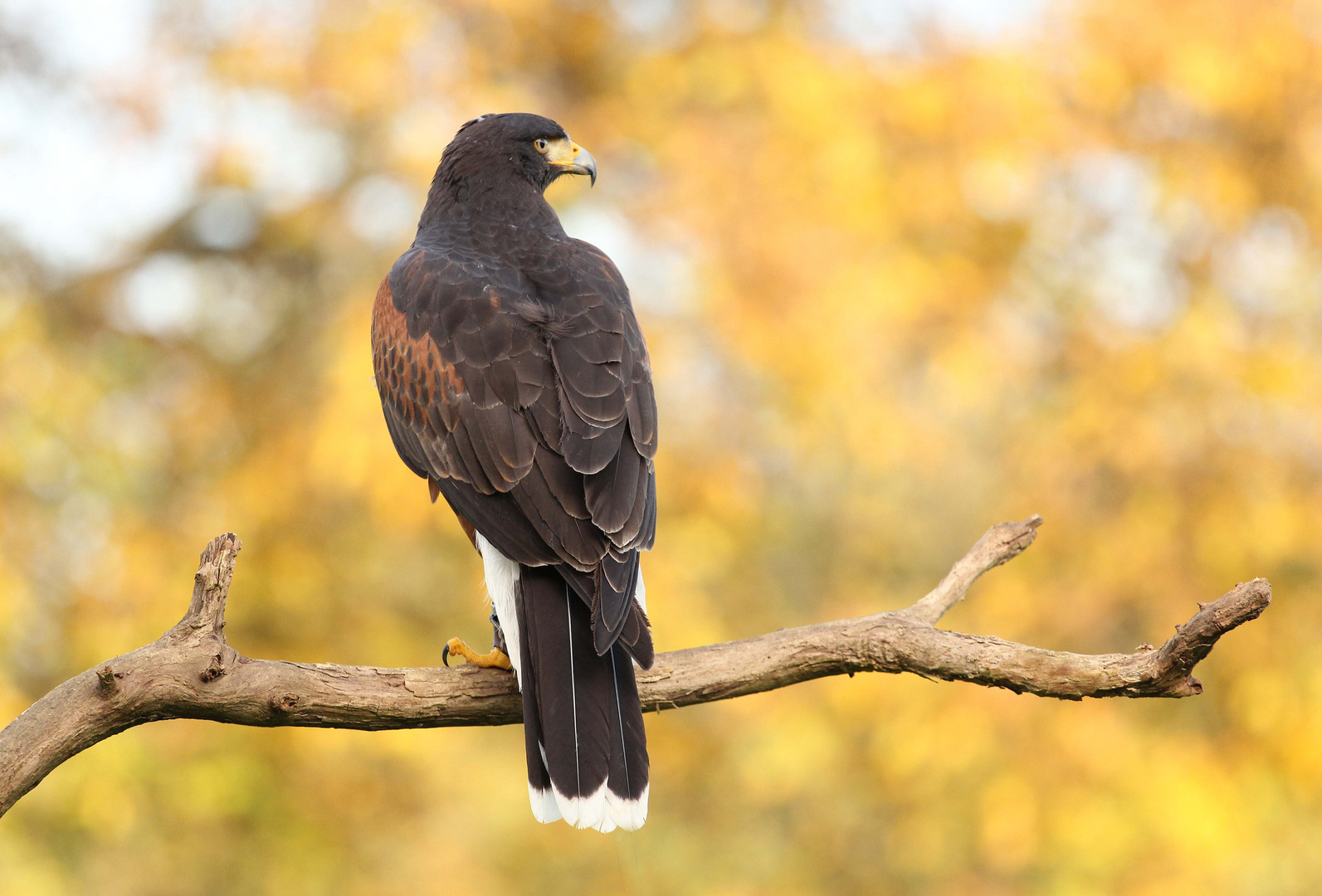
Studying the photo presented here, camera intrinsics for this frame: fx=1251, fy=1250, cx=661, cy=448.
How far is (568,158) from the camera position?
505 cm

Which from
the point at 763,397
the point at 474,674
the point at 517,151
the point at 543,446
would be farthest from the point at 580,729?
the point at 763,397

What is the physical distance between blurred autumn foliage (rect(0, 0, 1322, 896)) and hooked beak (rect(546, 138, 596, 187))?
86.5 inches

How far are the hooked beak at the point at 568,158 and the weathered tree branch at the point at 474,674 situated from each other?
2.26 metres

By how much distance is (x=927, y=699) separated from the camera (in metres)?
7.29

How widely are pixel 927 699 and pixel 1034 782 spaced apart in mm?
748

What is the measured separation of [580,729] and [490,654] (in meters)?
0.45

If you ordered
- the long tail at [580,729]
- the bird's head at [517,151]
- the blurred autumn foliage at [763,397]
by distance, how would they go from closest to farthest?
the long tail at [580,729]
the bird's head at [517,151]
the blurred autumn foliage at [763,397]

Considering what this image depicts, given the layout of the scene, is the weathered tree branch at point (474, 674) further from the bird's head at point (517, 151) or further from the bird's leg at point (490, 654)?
the bird's head at point (517, 151)

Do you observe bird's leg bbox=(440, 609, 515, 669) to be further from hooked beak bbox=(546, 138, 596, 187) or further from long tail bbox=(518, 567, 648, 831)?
hooked beak bbox=(546, 138, 596, 187)

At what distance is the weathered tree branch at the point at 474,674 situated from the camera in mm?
2904

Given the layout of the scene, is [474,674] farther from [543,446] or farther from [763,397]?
[763,397]

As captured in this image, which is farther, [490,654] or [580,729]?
[490,654]

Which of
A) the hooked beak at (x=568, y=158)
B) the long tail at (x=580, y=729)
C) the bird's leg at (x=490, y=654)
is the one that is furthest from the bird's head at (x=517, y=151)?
the long tail at (x=580, y=729)

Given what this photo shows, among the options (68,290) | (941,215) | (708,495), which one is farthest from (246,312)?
(941,215)
